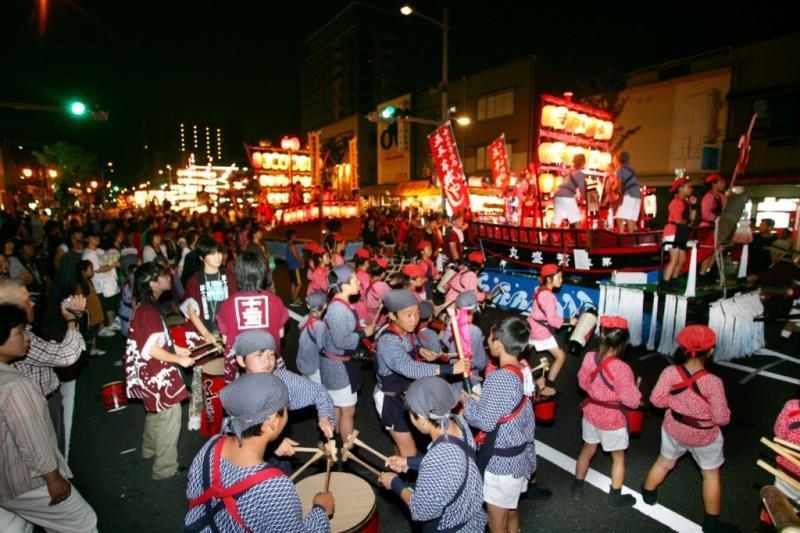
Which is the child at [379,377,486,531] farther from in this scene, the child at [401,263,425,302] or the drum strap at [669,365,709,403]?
the child at [401,263,425,302]

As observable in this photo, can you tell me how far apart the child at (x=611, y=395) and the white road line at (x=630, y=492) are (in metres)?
0.20

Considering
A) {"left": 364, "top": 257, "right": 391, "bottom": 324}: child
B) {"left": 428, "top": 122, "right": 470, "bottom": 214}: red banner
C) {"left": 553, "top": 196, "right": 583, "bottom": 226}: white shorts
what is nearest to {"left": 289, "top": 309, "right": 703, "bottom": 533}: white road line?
{"left": 364, "top": 257, "right": 391, "bottom": 324}: child

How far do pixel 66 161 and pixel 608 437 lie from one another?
2756 inches

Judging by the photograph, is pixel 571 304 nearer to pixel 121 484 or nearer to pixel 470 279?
pixel 470 279

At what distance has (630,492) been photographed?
3.96 meters

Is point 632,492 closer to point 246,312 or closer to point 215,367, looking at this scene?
point 246,312

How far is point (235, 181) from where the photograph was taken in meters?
43.0

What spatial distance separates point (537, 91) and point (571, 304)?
2228cm

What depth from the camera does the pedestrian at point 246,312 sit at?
13.5ft

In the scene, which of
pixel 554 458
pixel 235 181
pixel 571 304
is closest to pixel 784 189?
pixel 571 304

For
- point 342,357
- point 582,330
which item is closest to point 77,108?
point 342,357

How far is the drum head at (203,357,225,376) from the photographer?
14.3 feet

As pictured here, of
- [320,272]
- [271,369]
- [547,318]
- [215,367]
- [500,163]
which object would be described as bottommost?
[215,367]

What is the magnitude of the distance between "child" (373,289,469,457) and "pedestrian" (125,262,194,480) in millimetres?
1841
